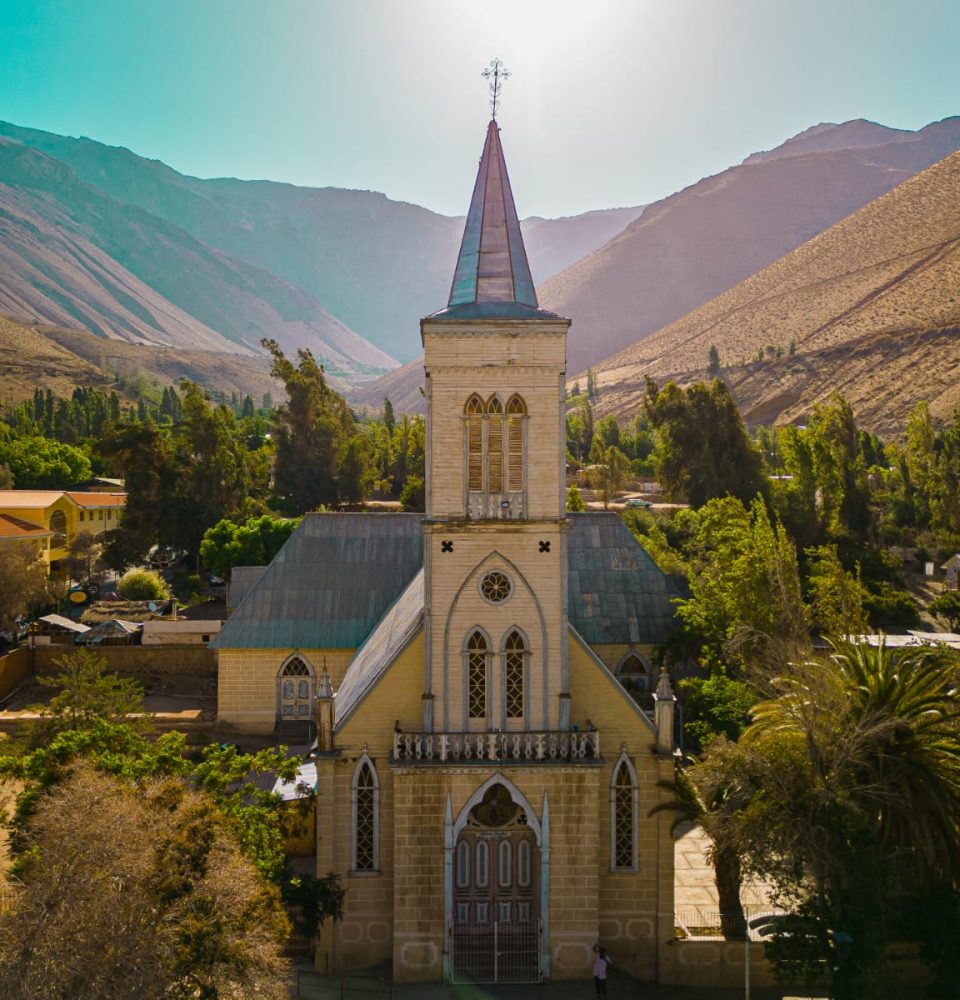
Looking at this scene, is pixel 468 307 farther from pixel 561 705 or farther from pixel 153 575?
pixel 153 575

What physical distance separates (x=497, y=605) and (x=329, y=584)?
43.7 ft

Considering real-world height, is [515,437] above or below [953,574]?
above

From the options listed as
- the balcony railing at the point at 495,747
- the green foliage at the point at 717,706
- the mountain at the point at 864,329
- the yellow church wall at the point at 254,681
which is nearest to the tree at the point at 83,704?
the yellow church wall at the point at 254,681

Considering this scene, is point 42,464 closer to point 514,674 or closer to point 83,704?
point 83,704

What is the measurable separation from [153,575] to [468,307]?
44.0 meters

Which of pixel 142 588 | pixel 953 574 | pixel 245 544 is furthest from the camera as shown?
pixel 142 588

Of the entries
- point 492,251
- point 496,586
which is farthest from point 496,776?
point 492,251

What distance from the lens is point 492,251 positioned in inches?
774

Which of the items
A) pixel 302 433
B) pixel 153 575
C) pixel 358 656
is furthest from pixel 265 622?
pixel 302 433

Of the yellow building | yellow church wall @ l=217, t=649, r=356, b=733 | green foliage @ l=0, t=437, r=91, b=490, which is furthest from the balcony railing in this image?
green foliage @ l=0, t=437, r=91, b=490

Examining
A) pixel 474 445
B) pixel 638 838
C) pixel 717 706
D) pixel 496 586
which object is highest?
pixel 474 445

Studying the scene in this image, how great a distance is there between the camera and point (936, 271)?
154375mm

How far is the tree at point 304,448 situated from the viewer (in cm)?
7344

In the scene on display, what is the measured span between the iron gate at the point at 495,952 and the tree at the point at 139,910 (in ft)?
14.0
